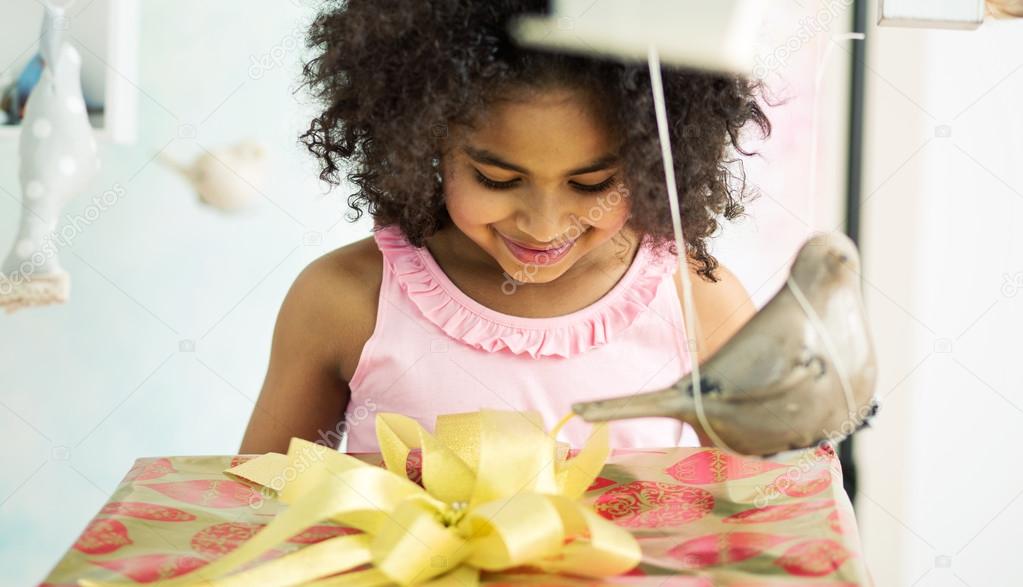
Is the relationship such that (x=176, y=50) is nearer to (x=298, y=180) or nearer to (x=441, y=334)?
(x=298, y=180)

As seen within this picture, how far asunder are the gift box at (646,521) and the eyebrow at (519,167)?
176 millimetres

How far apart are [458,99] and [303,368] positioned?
0.31m

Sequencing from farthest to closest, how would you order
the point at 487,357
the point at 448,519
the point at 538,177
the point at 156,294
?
the point at 156,294 < the point at 487,357 < the point at 538,177 < the point at 448,519

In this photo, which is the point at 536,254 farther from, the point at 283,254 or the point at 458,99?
the point at 283,254

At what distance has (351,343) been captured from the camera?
2.97ft

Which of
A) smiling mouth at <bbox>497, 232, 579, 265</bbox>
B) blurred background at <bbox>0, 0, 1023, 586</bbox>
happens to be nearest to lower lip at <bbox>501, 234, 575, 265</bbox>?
smiling mouth at <bbox>497, 232, 579, 265</bbox>

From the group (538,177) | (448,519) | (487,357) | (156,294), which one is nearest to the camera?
(448,519)

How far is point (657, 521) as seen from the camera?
56cm

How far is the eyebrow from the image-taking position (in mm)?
694

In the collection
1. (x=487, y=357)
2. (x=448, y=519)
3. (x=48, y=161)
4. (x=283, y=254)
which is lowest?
(x=448, y=519)

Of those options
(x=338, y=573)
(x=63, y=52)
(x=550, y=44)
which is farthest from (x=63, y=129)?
(x=338, y=573)

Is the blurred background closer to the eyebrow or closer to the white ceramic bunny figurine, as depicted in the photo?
the white ceramic bunny figurine

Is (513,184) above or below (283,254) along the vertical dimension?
below

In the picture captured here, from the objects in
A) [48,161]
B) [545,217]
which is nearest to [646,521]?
[545,217]
